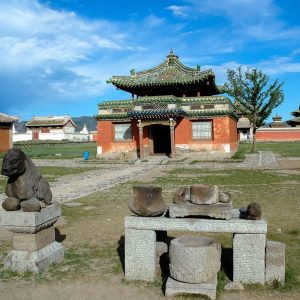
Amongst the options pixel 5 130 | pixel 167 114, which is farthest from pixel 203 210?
pixel 5 130

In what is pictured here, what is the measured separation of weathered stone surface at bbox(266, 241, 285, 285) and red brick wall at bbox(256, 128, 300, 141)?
64.4 meters

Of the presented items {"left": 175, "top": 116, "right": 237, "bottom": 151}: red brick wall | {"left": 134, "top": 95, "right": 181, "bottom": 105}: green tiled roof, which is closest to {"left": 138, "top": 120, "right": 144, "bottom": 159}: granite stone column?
{"left": 134, "top": 95, "right": 181, "bottom": 105}: green tiled roof

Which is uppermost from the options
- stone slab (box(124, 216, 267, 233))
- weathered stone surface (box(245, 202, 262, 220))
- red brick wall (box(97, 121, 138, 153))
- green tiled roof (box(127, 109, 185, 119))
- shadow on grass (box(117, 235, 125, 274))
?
green tiled roof (box(127, 109, 185, 119))

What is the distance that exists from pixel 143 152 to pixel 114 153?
2836 millimetres

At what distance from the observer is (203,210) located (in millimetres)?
5270

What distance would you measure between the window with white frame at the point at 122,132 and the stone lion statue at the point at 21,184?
25.1m

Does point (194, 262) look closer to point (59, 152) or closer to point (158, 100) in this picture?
point (158, 100)

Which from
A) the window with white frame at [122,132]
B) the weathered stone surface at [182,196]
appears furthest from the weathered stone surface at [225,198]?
the window with white frame at [122,132]

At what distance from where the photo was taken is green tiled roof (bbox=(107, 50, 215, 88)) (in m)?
29.2

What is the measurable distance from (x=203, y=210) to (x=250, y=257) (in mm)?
862

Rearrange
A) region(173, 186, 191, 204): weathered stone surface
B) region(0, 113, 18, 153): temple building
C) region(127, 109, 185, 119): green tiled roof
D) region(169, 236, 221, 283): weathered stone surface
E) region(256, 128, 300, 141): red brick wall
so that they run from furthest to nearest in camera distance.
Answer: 1. region(256, 128, 300, 141): red brick wall
2. region(0, 113, 18, 153): temple building
3. region(127, 109, 185, 119): green tiled roof
4. region(173, 186, 191, 204): weathered stone surface
5. region(169, 236, 221, 283): weathered stone surface

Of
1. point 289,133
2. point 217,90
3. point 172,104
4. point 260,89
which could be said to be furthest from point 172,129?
point 289,133

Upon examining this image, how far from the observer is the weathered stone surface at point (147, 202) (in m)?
5.42

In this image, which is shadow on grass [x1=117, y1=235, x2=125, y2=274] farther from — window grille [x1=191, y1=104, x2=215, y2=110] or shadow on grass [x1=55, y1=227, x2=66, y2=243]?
window grille [x1=191, y1=104, x2=215, y2=110]
